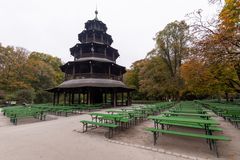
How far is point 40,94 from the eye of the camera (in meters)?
33.0

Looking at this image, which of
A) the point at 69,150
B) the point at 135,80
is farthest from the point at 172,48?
the point at 69,150

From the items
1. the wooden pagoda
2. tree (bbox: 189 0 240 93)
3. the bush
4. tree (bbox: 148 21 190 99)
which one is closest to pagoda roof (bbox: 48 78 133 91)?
the wooden pagoda

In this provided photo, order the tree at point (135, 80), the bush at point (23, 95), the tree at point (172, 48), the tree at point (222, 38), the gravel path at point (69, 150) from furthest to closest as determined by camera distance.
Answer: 1. the tree at point (135, 80)
2. the tree at point (172, 48)
3. the bush at point (23, 95)
4. the tree at point (222, 38)
5. the gravel path at point (69, 150)

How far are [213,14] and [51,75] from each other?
3583 cm

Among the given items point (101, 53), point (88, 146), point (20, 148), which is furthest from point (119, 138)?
point (101, 53)

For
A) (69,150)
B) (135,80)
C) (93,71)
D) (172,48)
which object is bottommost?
(69,150)

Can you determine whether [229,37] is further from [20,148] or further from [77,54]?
[77,54]

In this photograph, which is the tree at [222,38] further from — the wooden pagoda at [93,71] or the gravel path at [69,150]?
the wooden pagoda at [93,71]

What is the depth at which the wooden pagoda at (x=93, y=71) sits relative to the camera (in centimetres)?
1906

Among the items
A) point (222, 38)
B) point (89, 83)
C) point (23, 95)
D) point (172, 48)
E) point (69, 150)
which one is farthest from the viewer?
point (172, 48)

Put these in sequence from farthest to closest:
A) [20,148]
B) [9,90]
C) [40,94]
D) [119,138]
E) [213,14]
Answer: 1. [40,94]
2. [9,90]
3. [213,14]
4. [119,138]
5. [20,148]

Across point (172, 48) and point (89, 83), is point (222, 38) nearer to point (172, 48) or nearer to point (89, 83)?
point (89, 83)

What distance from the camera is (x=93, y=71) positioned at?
22.1 m

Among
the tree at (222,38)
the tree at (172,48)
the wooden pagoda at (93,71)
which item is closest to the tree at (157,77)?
the tree at (172,48)
